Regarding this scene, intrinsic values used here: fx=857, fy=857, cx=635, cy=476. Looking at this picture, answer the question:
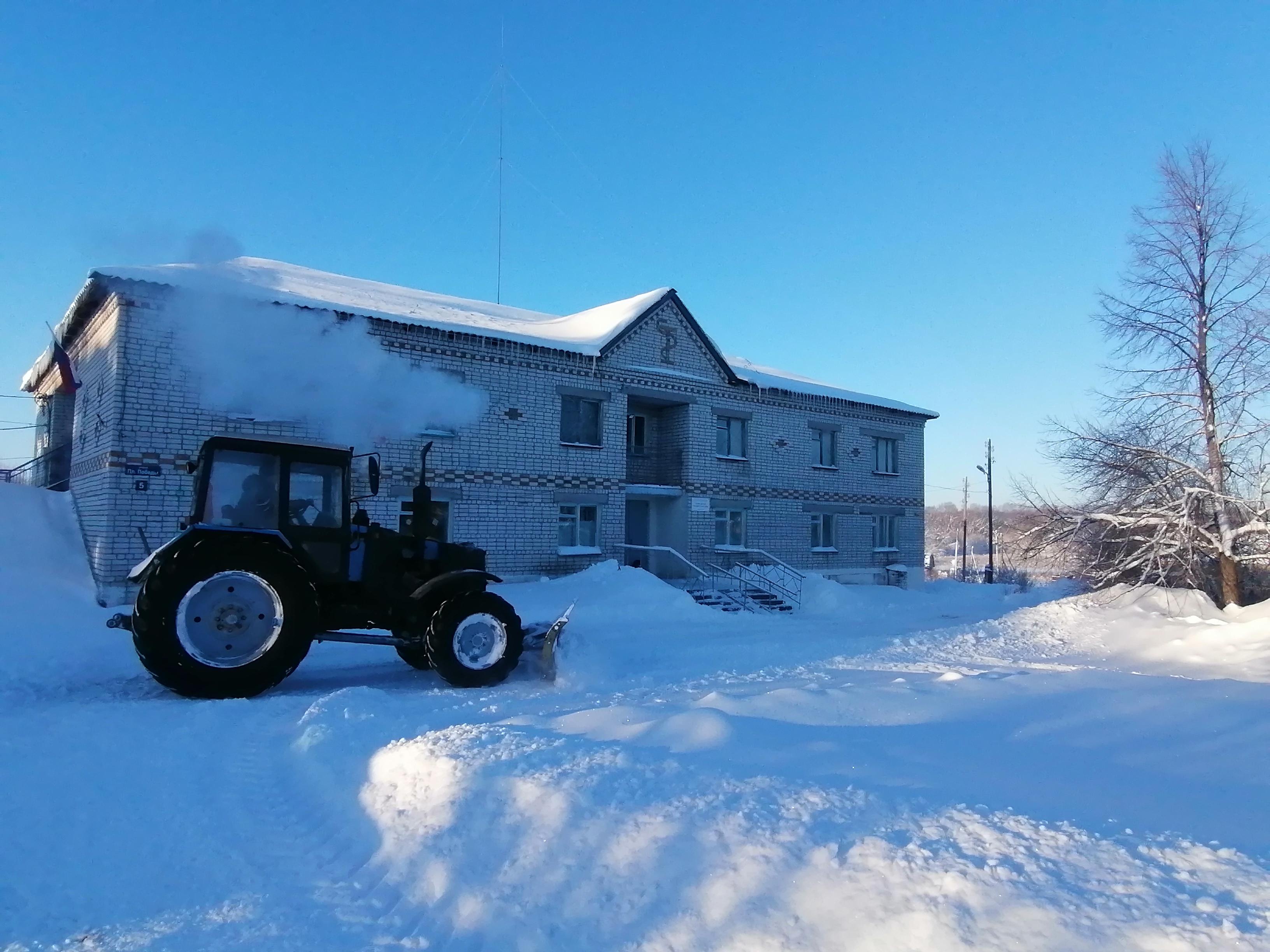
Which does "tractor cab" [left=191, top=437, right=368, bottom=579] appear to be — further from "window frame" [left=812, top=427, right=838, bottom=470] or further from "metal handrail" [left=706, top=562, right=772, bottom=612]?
"window frame" [left=812, top=427, right=838, bottom=470]

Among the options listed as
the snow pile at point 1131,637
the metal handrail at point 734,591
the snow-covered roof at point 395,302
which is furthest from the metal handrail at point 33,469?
the snow pile at point 1131,637

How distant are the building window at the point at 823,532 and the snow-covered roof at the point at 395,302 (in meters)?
8.69

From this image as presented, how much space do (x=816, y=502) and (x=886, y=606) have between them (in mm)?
4880

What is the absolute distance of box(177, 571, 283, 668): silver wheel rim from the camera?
7.68m

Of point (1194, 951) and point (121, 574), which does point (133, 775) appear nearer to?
point (1194, 951)

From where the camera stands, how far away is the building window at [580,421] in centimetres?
1998

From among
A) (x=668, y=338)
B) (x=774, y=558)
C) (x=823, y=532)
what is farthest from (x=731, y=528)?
(x=668, y=338)

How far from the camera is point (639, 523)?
22594 millimetres

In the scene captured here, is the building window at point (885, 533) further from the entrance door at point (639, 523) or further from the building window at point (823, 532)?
the entrance door at point (639, 523)

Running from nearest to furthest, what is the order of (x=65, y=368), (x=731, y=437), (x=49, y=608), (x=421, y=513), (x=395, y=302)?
(x=421, y=513)
(x=49, y=608)
(x=65, y=368)
(x=395, y=302)
(x=731, y=437)

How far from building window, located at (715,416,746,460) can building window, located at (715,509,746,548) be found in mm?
1510

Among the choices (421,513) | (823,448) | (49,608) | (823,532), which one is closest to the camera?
(421,513)

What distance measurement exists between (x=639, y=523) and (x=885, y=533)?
9.68 metres

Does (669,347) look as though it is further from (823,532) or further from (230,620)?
(230,620)
